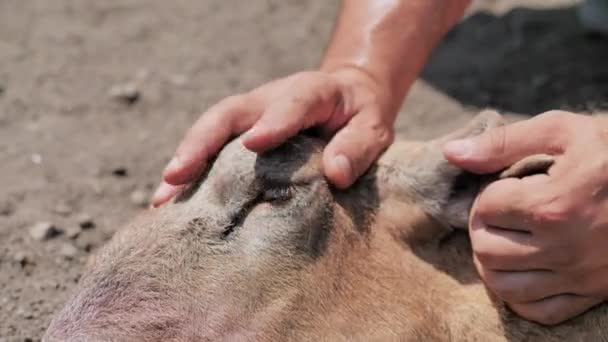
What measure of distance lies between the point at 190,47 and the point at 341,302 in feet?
10.8

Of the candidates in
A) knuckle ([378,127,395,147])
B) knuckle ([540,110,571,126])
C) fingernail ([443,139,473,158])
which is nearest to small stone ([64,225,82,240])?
knuckle ([378,127,395,147])

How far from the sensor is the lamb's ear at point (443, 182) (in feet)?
8.40

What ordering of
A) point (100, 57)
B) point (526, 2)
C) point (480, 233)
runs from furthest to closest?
point (526, 2) < point (100, 57) < point (480, 233)

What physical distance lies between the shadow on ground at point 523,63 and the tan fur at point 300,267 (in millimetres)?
2350

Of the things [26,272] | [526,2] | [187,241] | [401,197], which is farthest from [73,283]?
[526,2]

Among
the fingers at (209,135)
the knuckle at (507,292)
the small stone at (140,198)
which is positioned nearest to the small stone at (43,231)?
the small stone at (140,198)

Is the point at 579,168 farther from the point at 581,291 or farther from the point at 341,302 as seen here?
the point at 341,302

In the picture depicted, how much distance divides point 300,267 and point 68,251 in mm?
1523

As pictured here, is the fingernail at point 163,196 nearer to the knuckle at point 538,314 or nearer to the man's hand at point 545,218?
the man's hand at point 545,218

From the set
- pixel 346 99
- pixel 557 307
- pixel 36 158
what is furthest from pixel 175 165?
pixel 36 158

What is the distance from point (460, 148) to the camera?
2.44m

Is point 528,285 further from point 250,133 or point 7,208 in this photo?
point 7,208

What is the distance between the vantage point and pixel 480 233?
2.40 m

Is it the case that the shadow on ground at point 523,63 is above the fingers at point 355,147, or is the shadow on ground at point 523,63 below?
below
